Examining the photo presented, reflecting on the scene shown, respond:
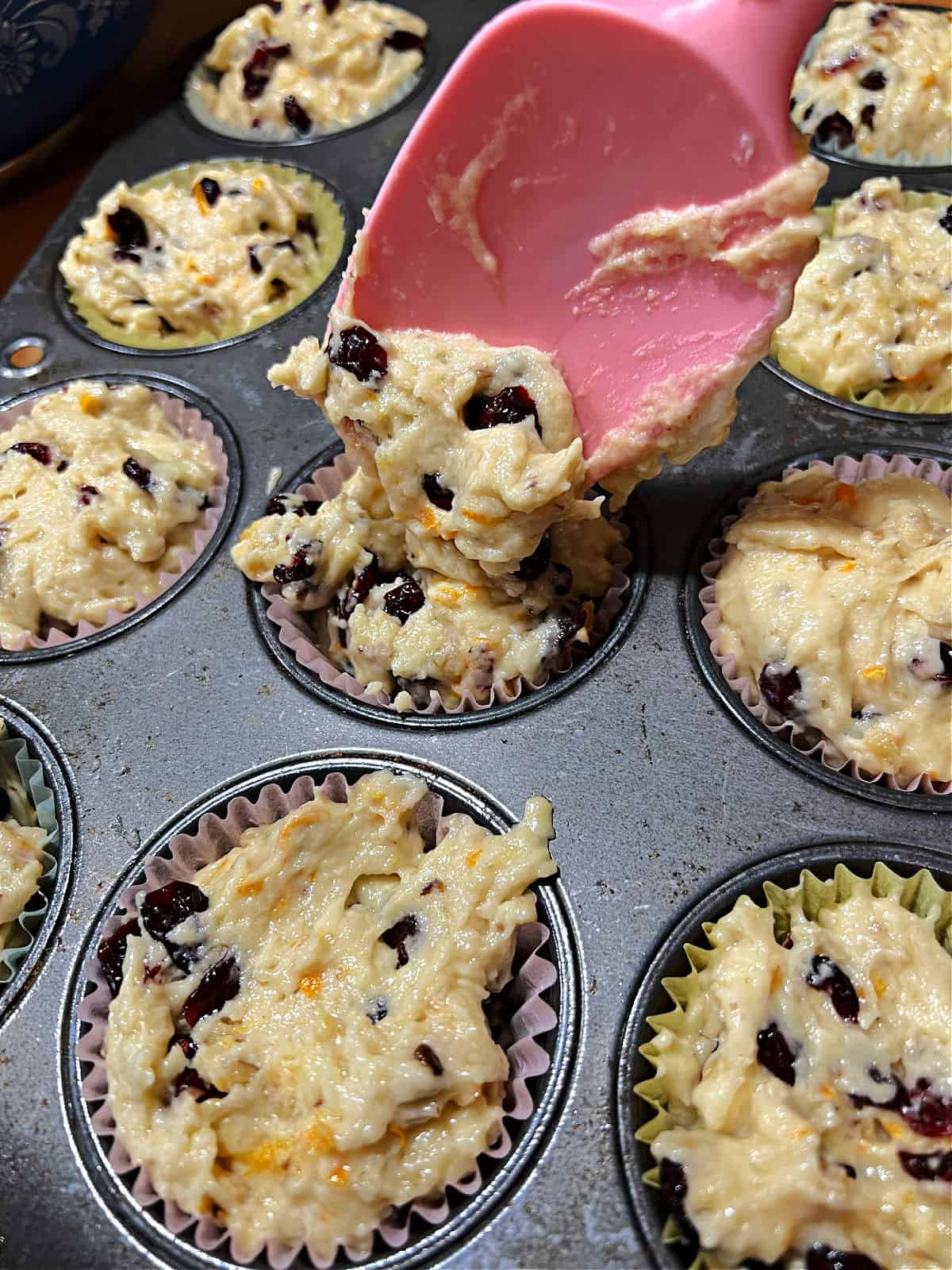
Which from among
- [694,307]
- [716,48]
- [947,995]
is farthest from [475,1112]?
[716,48]

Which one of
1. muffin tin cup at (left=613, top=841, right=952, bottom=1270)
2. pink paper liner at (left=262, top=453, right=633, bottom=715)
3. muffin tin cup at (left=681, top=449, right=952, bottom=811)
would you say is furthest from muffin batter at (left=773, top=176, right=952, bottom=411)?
muffin tin cup at (left=613, top=841, right=952, bottom=1270)

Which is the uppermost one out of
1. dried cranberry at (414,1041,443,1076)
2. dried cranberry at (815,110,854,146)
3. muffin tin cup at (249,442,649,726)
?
dried cranberry at (815,110,854,146)

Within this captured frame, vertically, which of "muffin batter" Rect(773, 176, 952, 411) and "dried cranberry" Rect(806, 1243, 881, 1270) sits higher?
"muffin batter" Rect(773, 176, 952, 411)

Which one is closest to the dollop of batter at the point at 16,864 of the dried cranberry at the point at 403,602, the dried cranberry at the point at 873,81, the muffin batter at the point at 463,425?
the dried cranberry at the point at 403,602

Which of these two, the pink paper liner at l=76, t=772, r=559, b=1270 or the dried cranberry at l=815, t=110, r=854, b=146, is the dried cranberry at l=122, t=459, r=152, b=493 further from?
the dried cranberry at l=815, t=110, r=854, b=146

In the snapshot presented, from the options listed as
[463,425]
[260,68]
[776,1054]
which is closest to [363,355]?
[463,425]

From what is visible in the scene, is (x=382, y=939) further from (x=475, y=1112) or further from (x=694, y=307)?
(x=694, y=307)
